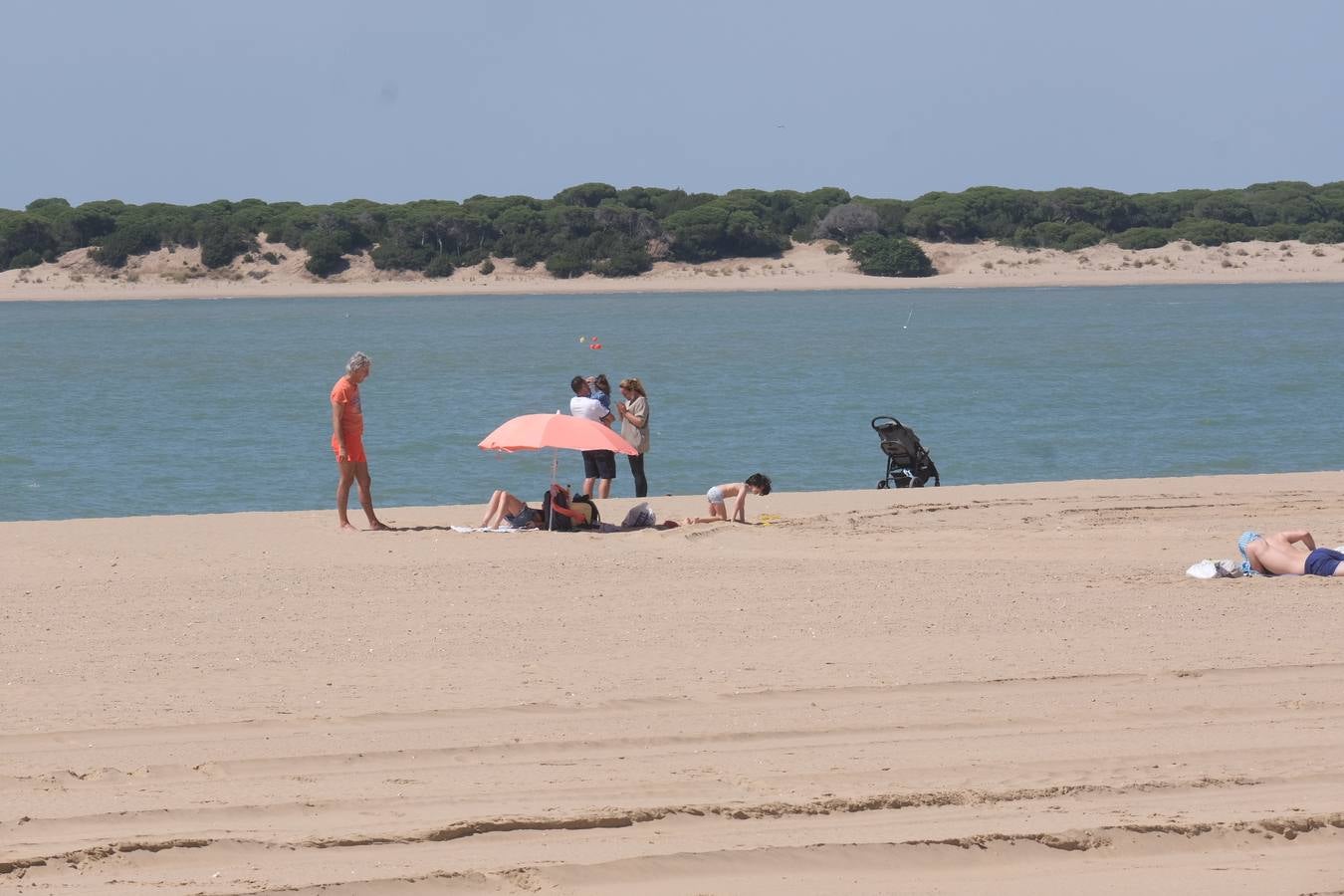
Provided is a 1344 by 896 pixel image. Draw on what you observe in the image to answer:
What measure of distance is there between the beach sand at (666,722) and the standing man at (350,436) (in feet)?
4.08

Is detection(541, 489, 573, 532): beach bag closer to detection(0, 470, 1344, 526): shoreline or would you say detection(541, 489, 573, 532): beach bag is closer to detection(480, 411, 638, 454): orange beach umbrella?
detection(480, 411, 638, 454): orange beach umbrella

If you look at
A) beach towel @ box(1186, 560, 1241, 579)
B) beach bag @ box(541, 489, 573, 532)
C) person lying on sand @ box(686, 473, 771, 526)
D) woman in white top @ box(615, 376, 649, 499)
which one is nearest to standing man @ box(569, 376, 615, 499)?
woman in white top @ box(615, 376, 649, 499)

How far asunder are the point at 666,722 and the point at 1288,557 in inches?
202

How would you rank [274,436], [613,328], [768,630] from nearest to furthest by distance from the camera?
1. [768,630]
2. [274,436]
3. [613,328]

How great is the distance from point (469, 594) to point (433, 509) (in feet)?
17.4

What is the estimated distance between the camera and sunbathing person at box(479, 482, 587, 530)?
43.6 ft

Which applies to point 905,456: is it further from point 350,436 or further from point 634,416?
point 350,436

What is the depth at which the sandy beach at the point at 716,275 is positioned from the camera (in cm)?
7975

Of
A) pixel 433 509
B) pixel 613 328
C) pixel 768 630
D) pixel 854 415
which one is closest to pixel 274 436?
pixel 854 415

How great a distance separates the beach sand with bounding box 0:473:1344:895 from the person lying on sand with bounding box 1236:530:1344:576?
196 mm

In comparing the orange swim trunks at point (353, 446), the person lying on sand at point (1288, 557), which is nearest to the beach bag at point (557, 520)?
the orange swim trunks at point (353, 446)

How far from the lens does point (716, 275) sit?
8269cm

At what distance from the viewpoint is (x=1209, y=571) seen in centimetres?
1070

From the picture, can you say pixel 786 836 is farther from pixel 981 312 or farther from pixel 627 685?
pixel 981 312
